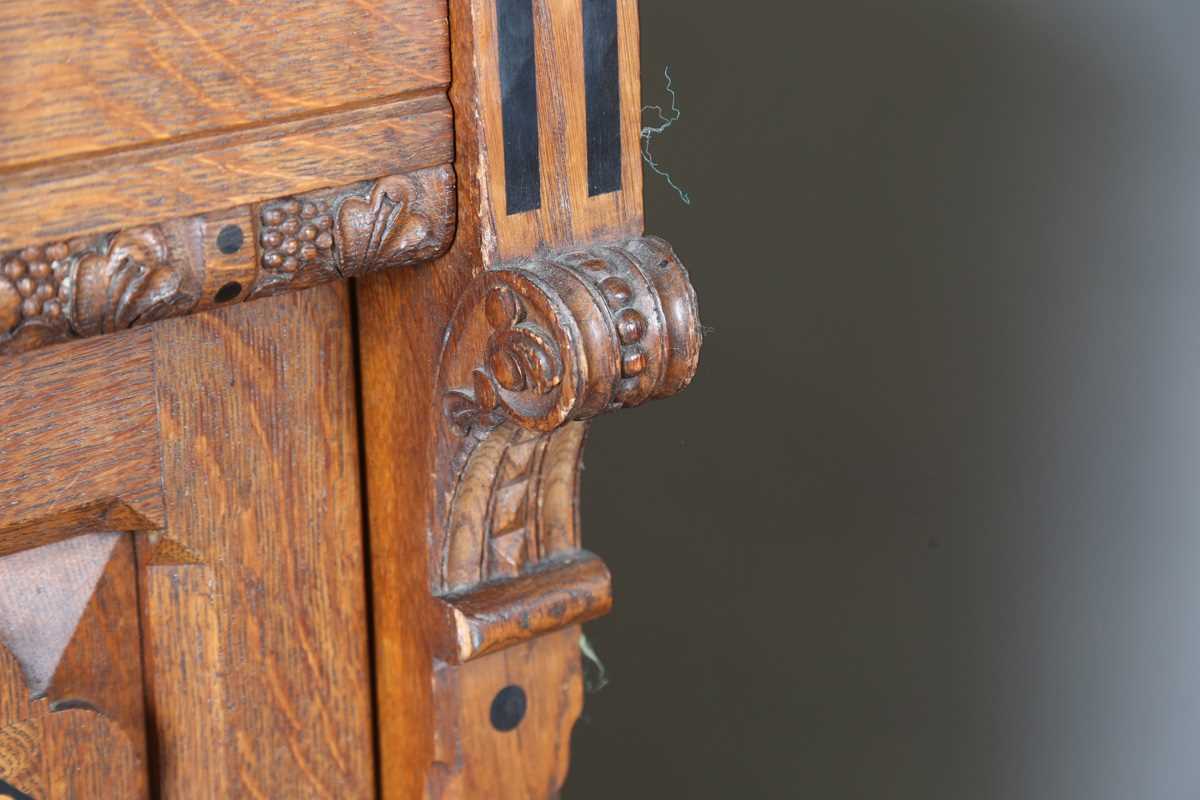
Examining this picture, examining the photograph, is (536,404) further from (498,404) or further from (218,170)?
(218,170)

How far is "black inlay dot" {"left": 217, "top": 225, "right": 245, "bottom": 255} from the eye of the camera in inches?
24.2

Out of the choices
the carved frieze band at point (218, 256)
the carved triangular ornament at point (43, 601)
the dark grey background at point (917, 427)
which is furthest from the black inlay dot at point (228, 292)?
the dark grey background at point (917, 427)

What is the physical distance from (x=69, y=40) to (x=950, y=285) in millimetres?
797

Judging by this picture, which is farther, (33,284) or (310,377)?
(310,377)

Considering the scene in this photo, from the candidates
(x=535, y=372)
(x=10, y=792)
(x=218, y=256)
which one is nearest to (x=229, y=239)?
(x=218, y=256)

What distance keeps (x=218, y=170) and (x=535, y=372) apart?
13 centimetres

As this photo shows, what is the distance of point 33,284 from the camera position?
22.7 inches

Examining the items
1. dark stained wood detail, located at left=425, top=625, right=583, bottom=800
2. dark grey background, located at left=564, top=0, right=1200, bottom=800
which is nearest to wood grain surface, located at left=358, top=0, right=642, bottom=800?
dark stained wood detail, located at left=425, top=625, right=583, bottom=800

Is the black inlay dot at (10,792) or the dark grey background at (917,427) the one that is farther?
the dark grey background at (917,427)

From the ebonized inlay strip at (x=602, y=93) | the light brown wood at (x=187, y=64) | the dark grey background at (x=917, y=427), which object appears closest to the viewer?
the light brown wood at (x=187, y=64)

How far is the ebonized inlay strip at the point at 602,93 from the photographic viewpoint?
67 centimetres

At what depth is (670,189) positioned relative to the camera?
3.98 ft

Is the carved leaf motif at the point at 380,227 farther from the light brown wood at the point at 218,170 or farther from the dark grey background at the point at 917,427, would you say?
the dark grey background at the point at 917,427

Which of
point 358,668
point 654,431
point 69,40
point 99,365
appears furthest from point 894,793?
point 69,40
